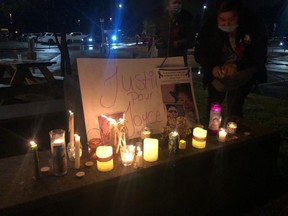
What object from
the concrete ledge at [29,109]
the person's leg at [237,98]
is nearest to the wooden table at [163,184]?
the person's leg at [237,98]

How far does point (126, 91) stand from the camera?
2.35 meters

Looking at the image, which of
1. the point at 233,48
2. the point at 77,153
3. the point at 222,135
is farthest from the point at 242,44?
the point at 77,153

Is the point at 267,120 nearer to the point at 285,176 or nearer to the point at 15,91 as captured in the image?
the point at 285,176

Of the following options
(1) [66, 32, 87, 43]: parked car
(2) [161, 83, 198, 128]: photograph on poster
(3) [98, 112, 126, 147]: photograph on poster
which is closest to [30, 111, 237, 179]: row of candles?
Answer: (3) [98, 112, 126, 147]: photograph on poster

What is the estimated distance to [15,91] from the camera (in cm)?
700

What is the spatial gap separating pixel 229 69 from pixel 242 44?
30 cm

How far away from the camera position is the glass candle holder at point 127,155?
1958mm

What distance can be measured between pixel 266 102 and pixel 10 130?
5527mm

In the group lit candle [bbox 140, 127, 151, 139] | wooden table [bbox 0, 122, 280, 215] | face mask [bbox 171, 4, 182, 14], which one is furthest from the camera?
face mask [bbox 171, 4, 182, 14]

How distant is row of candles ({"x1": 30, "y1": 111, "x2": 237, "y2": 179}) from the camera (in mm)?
1806

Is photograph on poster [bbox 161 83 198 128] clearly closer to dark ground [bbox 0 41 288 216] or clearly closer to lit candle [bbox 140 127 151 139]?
lit candle [bbox 140 127 151 139]

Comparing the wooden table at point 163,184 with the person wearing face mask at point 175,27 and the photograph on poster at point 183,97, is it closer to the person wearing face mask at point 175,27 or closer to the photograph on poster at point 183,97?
the photograph on poster at point 183,97

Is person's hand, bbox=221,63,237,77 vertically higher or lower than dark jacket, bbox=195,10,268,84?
lower

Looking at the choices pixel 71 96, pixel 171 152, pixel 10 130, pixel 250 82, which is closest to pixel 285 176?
pixel 250 82
